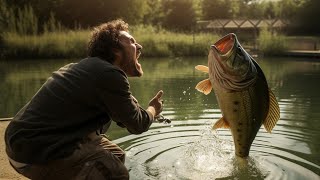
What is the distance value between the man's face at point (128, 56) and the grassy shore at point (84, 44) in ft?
68.6

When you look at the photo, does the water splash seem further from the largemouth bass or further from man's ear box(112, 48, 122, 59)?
man's ear box(112, 48, 122, 59)

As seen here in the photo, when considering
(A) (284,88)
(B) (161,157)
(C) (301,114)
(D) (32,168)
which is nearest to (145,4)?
(A) (284,88)

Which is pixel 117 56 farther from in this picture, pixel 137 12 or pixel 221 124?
pixel 137 12

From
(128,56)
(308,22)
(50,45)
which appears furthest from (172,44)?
(128,56)

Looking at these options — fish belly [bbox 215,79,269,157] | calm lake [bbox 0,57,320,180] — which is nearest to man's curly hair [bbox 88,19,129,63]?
fish belly [bbox 215,79,269,157]

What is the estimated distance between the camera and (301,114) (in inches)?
376

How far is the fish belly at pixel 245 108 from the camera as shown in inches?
158

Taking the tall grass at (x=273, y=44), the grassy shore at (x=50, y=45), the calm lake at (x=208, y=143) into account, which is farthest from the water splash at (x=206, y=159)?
the tall grass at (x=273, y=44)

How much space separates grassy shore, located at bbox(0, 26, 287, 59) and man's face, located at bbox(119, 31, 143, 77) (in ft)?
68.6

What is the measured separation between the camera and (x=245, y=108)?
13.6 feet

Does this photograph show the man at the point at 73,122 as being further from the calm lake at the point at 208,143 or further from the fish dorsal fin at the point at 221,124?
the calm lake at the point at 208,143

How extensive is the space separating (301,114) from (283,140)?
2.54 m

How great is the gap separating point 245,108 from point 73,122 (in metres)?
1.74

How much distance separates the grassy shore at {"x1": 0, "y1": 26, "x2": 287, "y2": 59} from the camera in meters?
26.2
